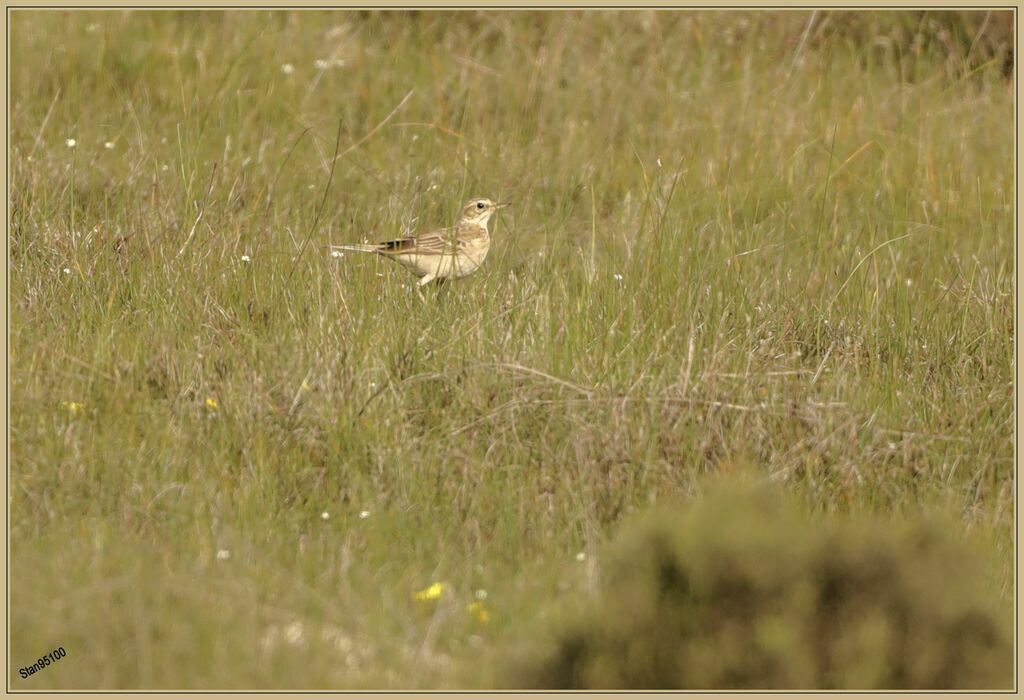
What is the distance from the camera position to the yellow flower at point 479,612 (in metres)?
4.67

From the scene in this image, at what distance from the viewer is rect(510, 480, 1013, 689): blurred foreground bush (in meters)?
3.66

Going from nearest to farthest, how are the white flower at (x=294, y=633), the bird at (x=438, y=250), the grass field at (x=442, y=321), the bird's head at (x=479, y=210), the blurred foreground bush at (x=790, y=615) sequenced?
the blurred foreground bush at (x=790, y=615), the white flower at (x=294, y=633), the grass field at (x=442, y=321), the bird at (x=438, y=250), the bird's head at (x=479, y=210)

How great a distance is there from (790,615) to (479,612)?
1293 millimetres

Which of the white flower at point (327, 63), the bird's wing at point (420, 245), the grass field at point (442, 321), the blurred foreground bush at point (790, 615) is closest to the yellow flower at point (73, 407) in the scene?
the grass field at point (442, 321)

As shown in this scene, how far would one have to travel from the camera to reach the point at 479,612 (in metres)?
4.69

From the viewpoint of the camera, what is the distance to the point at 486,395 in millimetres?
5957

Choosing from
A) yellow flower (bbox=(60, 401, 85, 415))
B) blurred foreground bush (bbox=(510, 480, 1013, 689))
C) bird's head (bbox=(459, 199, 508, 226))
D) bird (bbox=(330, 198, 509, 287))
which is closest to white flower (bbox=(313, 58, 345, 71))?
bird's head (bbox=(459, 199, 508, 226))

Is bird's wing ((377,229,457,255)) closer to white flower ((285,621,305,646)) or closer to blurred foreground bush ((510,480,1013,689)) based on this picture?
white flower ((285,621,305,646))

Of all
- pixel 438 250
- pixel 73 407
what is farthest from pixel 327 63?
pixel 73 407

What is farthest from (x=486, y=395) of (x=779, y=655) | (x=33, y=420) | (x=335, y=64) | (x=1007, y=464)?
(x=335, y=64)

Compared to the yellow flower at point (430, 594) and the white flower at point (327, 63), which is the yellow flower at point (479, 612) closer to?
the yellow flower at point (430, 594)

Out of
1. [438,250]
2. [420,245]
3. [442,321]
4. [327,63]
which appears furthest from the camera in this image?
[327,63]

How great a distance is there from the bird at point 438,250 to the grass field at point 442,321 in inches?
4.3

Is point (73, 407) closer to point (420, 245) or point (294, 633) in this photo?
point (294, 633)
